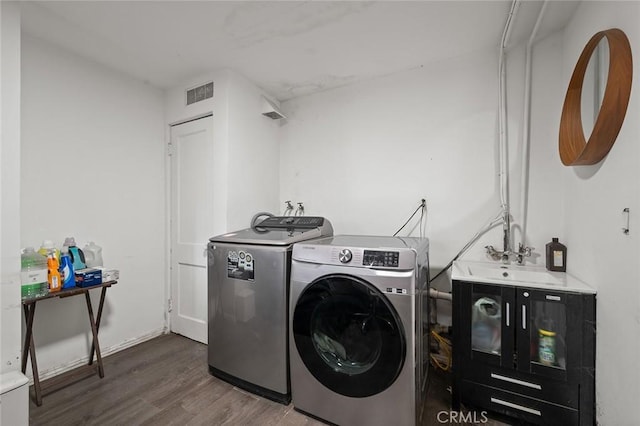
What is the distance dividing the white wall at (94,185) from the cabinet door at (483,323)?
2.54 m

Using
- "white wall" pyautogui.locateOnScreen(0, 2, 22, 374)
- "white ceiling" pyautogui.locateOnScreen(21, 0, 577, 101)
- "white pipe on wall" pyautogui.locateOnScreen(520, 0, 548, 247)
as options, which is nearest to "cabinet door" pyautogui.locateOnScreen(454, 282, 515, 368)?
"white pipe on wall" pyautogui.locateOnScreen(520, 0, 548, 247)

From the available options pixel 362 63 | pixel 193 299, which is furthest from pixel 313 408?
pixel 362 63

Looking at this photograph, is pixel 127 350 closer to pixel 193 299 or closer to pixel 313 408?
pixel 193 299

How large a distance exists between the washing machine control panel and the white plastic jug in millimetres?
2070

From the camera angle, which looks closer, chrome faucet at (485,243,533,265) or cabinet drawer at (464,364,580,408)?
cabinet drawer at (464,364,580,408)

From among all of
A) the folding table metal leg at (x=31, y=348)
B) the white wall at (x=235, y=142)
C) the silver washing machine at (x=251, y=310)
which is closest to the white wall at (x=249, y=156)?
the white wall at (x=235, y=142)

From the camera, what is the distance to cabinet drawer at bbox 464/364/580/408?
4.17ft

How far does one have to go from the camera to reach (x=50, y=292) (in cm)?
156

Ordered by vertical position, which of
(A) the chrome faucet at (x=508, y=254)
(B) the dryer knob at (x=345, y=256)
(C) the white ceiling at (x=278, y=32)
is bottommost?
(A) the chrome faucet at (x=508, y=254)

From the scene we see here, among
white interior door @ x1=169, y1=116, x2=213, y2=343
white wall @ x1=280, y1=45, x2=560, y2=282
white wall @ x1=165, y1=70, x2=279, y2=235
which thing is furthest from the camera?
white interior door @ x1=169, y1=116, x2=213, y2=343

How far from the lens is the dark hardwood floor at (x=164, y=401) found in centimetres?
143

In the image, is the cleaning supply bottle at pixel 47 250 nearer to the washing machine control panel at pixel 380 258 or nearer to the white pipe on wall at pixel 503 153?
the washing machine control panel at pixel 380 258

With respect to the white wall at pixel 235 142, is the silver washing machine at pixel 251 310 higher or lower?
lower

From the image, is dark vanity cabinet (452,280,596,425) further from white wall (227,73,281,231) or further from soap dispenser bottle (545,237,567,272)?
white wall (227,73,281,231)
